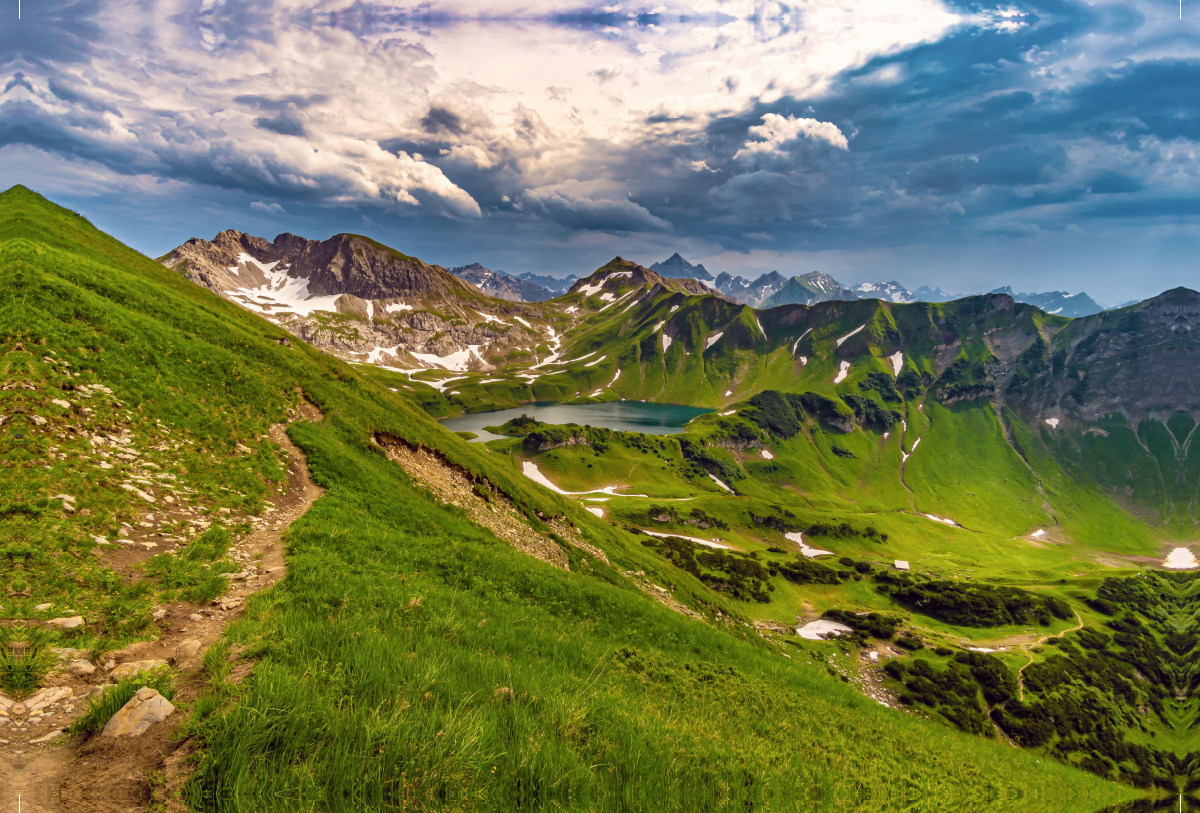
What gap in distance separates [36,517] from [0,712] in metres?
6.71

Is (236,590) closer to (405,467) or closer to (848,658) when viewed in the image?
(405,467)

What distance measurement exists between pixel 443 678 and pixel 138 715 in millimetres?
3313

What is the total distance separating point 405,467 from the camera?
25453 millimetres

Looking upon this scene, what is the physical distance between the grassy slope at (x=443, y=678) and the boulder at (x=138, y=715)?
1.89 ft

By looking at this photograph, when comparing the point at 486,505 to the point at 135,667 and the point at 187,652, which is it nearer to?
the point at 187,652

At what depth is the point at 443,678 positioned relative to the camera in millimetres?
6625

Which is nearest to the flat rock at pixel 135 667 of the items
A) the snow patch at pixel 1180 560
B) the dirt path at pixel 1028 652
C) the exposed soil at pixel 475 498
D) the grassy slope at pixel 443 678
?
the grassy slope at pixel 443 678

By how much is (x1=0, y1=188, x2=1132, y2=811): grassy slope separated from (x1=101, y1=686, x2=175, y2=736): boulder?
576mm

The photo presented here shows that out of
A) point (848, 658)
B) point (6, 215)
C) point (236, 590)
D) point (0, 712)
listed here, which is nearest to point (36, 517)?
point (236, 590)

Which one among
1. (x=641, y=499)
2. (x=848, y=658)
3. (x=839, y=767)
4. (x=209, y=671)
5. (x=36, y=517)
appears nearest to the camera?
(x=209, y=671)

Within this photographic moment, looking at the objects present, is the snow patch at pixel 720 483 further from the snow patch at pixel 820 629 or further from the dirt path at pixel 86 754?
the dirt path at pixel 86 754

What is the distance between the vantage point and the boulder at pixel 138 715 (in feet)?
15.3

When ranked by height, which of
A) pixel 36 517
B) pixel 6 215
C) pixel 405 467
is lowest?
pixel 405 467

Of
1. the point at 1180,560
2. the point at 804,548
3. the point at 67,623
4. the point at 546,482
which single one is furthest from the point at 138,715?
the point at 1180,560
